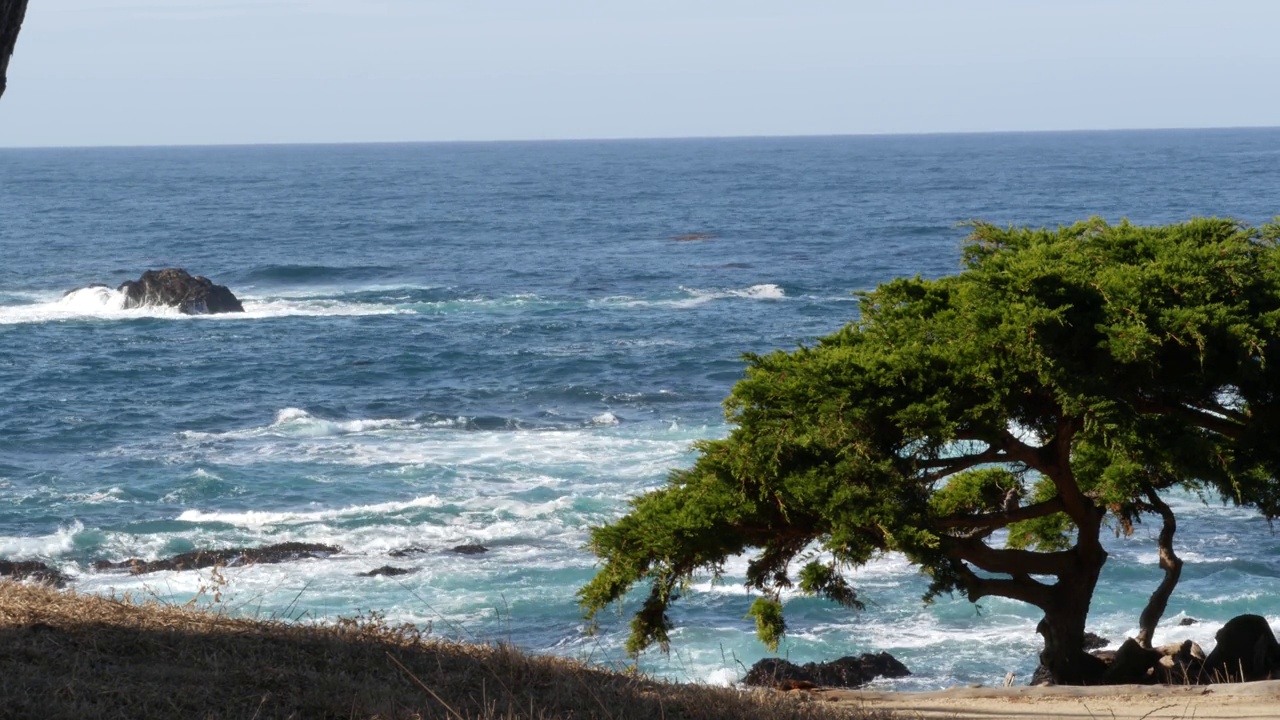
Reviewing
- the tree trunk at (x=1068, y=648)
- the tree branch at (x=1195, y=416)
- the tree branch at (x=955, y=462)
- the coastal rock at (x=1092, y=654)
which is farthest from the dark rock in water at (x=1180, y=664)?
the tree branch at (x=955, y=462)

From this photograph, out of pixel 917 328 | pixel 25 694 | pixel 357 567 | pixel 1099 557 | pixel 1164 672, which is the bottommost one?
pixel 357 567

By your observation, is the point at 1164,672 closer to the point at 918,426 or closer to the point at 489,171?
the point at 918,426

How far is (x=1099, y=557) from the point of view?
12.2 m

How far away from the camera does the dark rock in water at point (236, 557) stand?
19922mm

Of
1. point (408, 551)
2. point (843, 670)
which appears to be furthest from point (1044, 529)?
point (408, 551)

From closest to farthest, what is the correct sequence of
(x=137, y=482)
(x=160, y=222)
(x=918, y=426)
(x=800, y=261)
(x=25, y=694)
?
(x=25, y=694) < (x=918, y=426) < (x=137, y=482) < (x=800, y=261) < (x=160, y=222)

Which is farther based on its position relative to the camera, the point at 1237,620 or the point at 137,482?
the point at 137,482

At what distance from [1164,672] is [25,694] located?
32.9ft

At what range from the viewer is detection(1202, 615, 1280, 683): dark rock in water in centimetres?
1209

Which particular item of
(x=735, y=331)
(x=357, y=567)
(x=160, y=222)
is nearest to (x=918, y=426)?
(x=357, y=567)

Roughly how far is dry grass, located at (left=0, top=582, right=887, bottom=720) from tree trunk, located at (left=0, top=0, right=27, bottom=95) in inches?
108

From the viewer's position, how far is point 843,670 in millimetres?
15414

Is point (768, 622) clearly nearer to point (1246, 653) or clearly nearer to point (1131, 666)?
point (1131, 666)

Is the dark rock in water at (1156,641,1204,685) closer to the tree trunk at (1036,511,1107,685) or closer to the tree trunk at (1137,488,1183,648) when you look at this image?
the tree trunk at (1137,488,1183,648)
